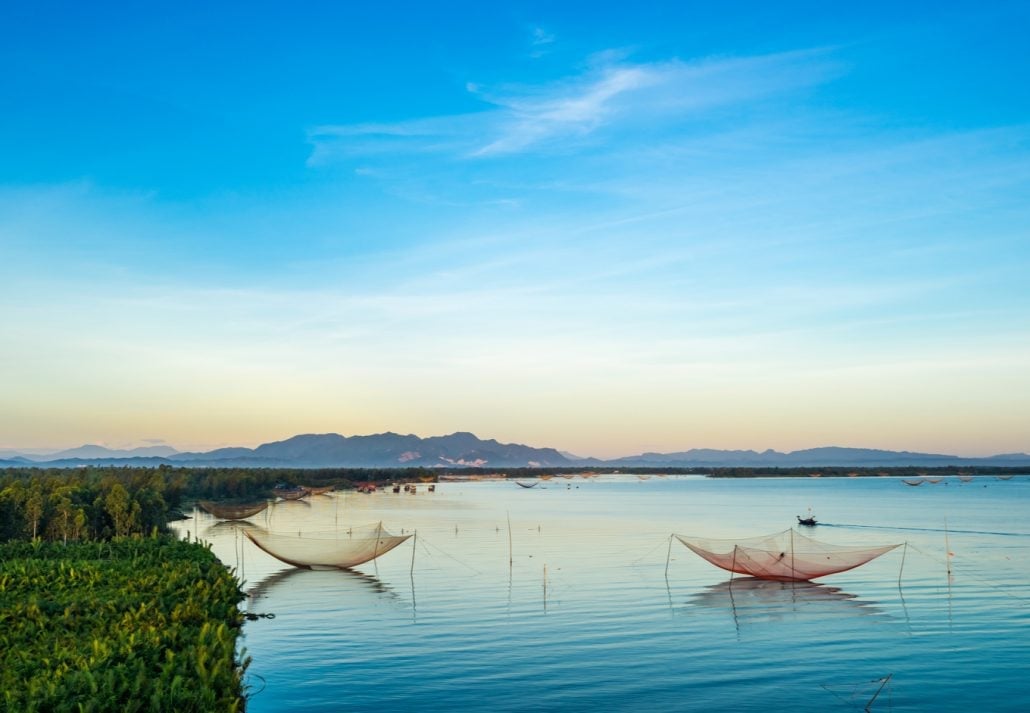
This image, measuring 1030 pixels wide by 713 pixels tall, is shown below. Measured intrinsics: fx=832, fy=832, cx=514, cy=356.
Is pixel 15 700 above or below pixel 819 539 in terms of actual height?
above

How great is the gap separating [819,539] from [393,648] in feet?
112

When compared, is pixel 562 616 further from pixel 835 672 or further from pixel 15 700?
pixel 15 700

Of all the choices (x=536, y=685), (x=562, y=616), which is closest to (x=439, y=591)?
(x=562, y=616)

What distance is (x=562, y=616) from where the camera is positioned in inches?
893

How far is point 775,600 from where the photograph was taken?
84.2 ft

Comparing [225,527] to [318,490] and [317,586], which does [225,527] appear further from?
[318,490]

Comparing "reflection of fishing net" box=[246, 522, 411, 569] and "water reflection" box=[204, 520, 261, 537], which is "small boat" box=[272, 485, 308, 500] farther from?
"reflection of fishing net" box=[246, 522, 411, 569]

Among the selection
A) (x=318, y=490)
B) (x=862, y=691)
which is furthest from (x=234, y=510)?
(x=318, y=490)

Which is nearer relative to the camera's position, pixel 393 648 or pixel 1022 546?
pixel 393 648

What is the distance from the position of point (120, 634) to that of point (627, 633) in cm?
1256

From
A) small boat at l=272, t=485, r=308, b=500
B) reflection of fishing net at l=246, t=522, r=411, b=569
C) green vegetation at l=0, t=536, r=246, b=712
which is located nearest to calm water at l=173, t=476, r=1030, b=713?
reflection of fishing net at l=246, t=522, r=411, b=569

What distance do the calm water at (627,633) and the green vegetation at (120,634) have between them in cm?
234

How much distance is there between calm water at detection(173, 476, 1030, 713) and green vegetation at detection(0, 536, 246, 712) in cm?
234

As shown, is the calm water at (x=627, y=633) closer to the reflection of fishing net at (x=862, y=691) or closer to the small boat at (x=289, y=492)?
the reflection of fishing net at (x=862, y=691)
